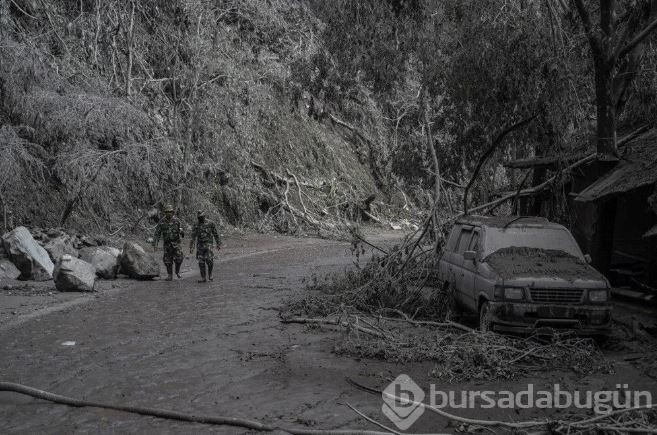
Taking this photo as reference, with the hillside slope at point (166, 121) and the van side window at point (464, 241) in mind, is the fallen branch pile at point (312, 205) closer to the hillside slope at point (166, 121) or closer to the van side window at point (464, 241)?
the hillside slope at point (166, 121)

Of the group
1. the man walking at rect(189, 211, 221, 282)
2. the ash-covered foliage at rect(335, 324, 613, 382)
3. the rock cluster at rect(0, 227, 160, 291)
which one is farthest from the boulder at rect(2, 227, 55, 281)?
the ash-covered foliage at rect(335, 324, 613, 382)

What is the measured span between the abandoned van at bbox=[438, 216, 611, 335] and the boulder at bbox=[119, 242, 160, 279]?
28.7ft

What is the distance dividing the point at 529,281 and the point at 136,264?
35.4ft

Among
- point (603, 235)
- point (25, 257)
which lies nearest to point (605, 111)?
point (603, 235)

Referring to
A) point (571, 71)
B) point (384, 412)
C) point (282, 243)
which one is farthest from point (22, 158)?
point (384, 412)

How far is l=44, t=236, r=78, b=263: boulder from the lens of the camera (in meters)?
16.8

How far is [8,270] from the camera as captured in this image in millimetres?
15172

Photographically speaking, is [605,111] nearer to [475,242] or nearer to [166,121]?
[475,242]

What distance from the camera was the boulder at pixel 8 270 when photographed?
15.0 metres

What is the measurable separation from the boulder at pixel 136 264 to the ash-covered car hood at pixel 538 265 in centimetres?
969

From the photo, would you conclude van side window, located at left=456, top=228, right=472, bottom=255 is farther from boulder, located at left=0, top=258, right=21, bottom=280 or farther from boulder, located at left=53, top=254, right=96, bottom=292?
boulder, located at left=0, top=258, right=21, bottom=280

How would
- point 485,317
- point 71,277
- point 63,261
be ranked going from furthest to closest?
point 63,261
point 71,277
point 485,317

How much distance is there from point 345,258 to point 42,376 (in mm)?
15714

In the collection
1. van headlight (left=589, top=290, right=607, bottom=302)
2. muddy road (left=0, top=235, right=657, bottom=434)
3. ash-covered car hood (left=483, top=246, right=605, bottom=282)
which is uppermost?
ash-covered car hood (left=483, top=246, right=605, bottom=282)
